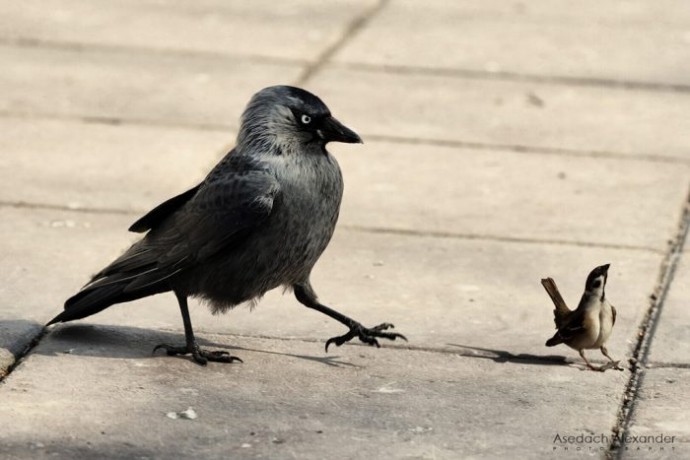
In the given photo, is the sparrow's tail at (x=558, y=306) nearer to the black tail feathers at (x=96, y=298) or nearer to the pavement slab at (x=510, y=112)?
the black tail feathers at (x=96, y=298)

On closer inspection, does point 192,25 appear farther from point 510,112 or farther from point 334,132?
point 334,132

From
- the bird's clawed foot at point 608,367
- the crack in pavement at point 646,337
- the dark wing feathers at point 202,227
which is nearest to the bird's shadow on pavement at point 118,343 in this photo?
the dark wing feathers at point 202,227

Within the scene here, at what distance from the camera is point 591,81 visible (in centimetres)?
1018

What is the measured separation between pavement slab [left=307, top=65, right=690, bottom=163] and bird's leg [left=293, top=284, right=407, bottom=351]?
3.03m

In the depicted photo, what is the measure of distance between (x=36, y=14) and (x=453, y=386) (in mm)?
7083

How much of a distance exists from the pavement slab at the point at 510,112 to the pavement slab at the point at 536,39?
1.26 feet

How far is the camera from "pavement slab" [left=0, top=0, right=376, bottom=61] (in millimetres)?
10781

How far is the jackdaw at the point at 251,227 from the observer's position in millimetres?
5543

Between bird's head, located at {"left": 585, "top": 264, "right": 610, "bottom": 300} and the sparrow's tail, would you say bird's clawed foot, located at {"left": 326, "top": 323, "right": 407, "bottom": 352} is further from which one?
bird's head, located at {"left": 585, "top": 264, "right": 610, "bottom": 300}

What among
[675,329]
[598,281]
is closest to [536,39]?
[675,329]

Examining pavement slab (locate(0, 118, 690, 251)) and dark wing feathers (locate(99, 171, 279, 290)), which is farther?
pavement slab (locate(0, 118, 690, 251))

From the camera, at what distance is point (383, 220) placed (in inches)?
296

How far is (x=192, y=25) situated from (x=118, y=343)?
5884 millimetres

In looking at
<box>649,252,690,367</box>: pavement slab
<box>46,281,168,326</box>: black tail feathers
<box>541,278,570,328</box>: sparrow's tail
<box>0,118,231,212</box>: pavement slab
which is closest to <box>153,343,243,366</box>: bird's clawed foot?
<box>46,281,168,326</box>: black tail feathers
